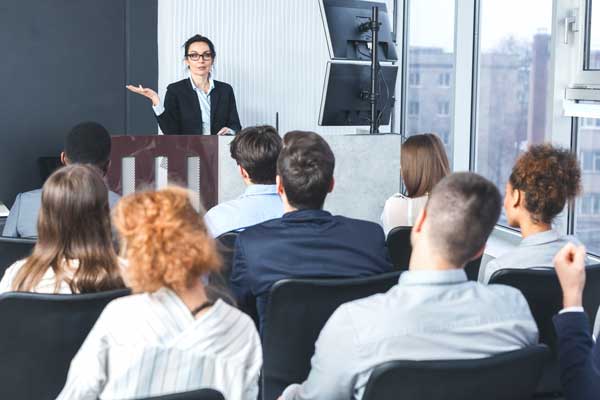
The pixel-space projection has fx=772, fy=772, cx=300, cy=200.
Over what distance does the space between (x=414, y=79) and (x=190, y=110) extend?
2.06 m

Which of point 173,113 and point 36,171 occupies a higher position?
point 173,113

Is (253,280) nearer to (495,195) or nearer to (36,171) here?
(495,195)

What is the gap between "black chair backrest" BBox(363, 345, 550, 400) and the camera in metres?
1.36

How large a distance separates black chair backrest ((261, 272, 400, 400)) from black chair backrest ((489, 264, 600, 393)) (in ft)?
0.98

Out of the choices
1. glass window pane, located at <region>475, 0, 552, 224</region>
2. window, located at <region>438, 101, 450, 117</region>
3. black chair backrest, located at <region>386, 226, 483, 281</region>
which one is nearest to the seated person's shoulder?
black chair backrest, located at <region>386, 226, 483, 281</region>

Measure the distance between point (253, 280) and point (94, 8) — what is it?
13.2 feet

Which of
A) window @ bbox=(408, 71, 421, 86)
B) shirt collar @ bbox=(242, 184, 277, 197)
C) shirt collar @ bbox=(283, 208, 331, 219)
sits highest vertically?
window @ bbox=(408, 71, 421, 86)

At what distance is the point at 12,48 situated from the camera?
5367 mm

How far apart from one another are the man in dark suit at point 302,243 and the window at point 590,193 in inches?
71.8

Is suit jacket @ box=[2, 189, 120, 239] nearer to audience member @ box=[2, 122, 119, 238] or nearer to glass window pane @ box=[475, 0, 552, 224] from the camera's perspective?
audience member @ box=[2, 122, 119, 238]

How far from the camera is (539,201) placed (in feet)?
7.43

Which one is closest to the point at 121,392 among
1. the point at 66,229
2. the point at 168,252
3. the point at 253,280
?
the point at 168,252

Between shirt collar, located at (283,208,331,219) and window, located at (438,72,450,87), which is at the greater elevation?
window, located at (438,72,450,87)

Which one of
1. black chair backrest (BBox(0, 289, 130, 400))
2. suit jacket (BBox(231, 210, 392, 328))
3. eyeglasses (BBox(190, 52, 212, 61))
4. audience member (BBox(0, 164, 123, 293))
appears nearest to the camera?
black chair backrest (BBox(0, 289, 130, 400))
